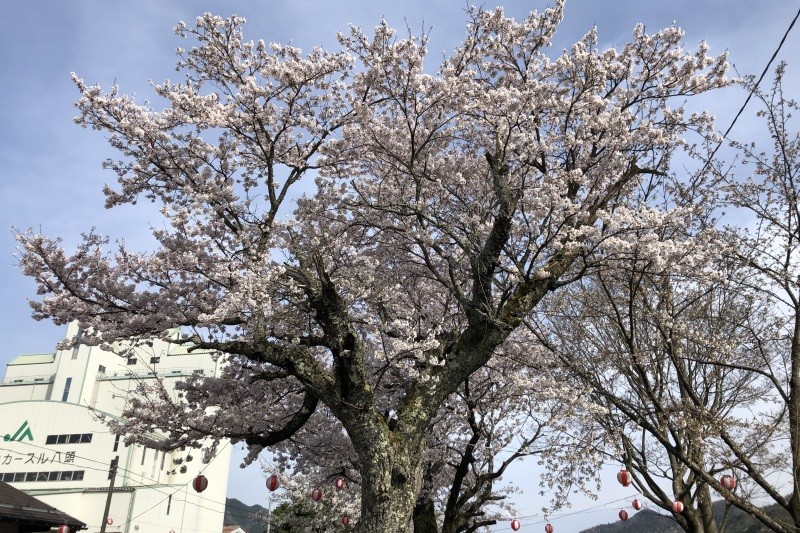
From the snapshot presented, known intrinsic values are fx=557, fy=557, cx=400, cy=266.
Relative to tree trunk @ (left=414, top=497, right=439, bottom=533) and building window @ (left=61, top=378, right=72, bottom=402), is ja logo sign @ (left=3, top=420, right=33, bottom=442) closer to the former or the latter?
building window @ (left=61, top=378, right=72, bottom=402)

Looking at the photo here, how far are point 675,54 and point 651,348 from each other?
210 inches

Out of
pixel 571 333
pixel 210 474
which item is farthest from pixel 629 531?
pixel 571 333

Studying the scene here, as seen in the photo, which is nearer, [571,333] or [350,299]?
[350,299]

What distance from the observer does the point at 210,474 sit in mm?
37531

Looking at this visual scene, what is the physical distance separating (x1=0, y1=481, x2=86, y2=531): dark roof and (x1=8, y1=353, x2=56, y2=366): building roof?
1364 inches

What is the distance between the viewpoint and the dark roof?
1331 cm

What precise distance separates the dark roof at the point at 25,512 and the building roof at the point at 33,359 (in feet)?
114

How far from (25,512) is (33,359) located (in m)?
38.7

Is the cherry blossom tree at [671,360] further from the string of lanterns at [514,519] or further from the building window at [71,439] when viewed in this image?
the building window at [71,439]

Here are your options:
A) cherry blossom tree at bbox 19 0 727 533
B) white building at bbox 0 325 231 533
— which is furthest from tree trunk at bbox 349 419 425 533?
white building at bbox 0 325 231 533

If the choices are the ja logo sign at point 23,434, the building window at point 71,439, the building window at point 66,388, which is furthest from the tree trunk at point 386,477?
the building window at point 66,388

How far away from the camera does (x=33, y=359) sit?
1822 inches

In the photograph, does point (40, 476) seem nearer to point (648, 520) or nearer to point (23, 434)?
point (23, 434)

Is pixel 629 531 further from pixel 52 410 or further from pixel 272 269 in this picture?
pixel 272 269
